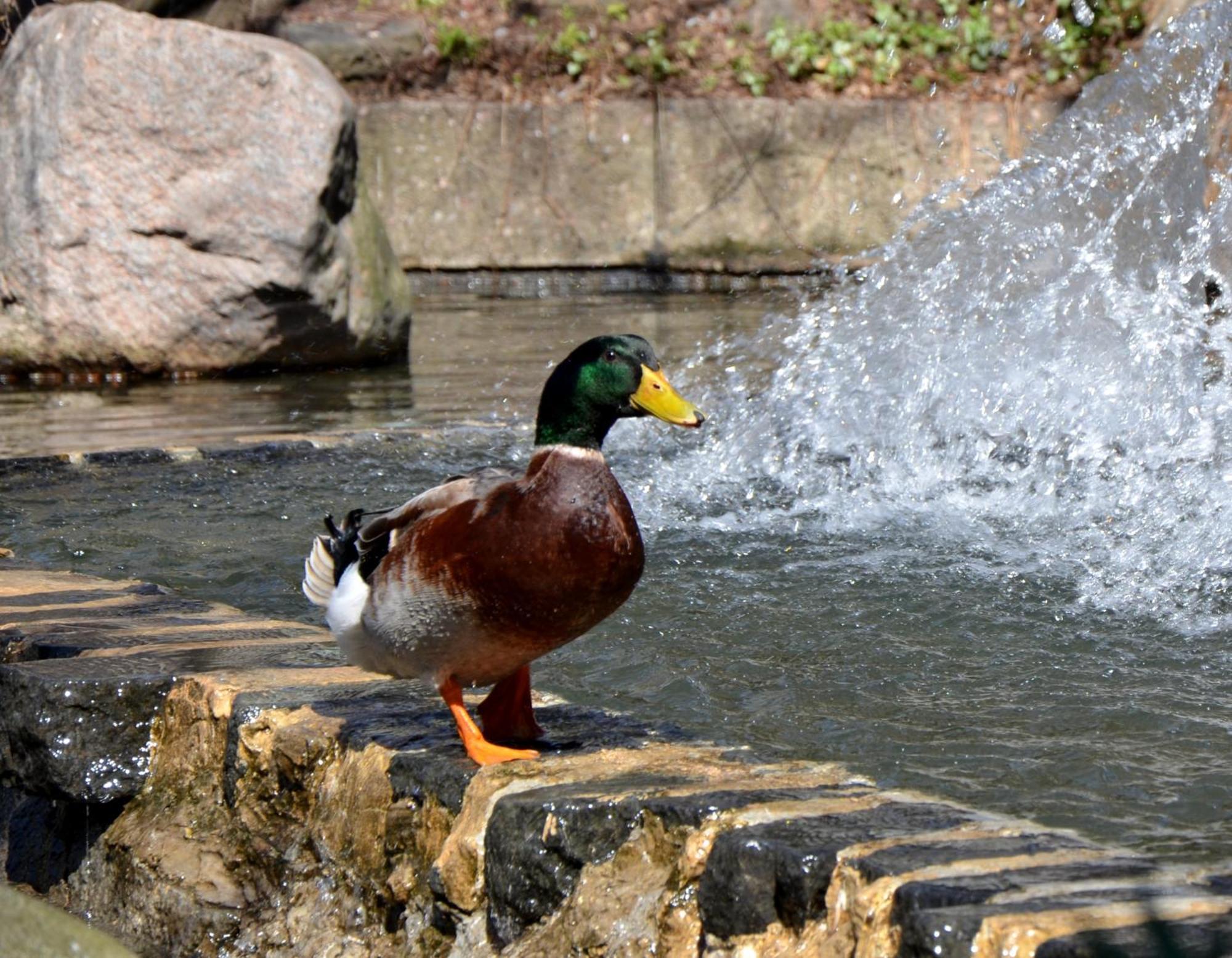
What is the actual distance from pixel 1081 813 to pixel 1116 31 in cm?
1128

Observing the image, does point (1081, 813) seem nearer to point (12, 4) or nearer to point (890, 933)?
point (890, 933)

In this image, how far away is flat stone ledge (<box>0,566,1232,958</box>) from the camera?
6.65ft

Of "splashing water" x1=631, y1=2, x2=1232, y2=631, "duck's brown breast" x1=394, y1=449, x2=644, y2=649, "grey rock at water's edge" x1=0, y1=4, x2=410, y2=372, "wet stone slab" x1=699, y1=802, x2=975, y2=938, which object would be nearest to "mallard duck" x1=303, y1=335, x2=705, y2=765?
"duck's brown breast" x1=394, y1=449, x2=644, y2=649

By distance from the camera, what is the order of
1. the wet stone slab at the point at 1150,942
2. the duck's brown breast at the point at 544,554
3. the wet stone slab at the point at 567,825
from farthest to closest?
the duck's brown breast at the point at 544,554
the wet stone slab at the point at 567,825
the wet stone slab at the point at 1150,942

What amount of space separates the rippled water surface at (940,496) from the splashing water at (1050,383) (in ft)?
0.05

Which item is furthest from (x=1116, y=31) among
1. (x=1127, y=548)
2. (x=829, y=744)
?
(x=829, y=744)

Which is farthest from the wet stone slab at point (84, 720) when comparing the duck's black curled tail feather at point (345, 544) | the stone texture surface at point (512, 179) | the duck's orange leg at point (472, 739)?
the stone texture surface at point (512, 179)

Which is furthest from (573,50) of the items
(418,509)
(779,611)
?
(418,509)

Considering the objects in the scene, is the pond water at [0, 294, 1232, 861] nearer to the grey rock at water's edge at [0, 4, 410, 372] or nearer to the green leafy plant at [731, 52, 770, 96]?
the grey rock at water's edge at [0, 4, 410, 372]

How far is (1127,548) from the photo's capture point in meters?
4.68

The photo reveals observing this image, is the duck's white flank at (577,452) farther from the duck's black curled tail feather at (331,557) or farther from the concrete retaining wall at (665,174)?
the concrete retaining wall at (665,174)

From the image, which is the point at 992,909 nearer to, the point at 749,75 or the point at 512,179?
the point at 512,179

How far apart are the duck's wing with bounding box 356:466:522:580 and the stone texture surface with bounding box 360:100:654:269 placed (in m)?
9.94

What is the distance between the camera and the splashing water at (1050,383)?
16.3 feet
